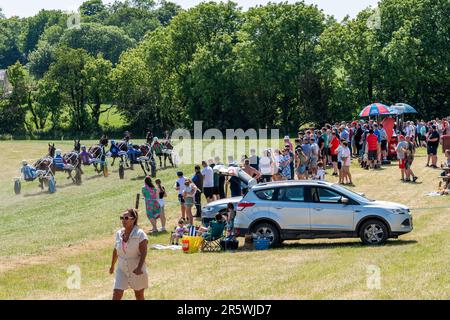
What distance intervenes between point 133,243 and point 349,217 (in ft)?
30.4

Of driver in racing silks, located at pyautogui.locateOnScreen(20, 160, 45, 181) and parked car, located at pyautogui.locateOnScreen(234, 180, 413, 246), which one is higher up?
driver in racing silks, located at pyautogui.locateOnScreen(20, 160, 45, 181)

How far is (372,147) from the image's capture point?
3559 centimetres

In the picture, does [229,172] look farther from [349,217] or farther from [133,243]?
[133,243]

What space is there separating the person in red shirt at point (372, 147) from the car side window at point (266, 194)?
550 inches

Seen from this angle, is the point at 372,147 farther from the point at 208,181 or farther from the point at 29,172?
the point at 29,172

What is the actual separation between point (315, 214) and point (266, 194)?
4.57ft

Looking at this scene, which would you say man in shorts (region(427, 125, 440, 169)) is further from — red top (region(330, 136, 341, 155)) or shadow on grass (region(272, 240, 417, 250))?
shadow on grass (region(272, 240, 417, 250))

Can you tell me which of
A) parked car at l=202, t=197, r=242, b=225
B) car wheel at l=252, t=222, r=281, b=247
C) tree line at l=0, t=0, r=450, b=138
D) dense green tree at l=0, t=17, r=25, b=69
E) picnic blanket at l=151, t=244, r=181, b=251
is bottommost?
picnic blanket at l=151, t=244, r=181, b=251

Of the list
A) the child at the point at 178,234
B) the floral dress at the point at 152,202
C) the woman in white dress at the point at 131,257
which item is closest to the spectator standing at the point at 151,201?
the floral dress at the point at 152,202

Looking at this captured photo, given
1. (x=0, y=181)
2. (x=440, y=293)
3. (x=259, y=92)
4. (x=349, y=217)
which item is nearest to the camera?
(x=440, y=293)

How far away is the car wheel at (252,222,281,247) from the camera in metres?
21.5

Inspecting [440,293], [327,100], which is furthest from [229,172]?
[327,100]

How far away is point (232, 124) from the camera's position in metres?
82.5

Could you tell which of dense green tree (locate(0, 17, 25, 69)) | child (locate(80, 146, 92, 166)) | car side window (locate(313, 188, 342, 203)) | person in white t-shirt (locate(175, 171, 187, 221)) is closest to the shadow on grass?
car side window (locate(313, 188, 342, 203))
